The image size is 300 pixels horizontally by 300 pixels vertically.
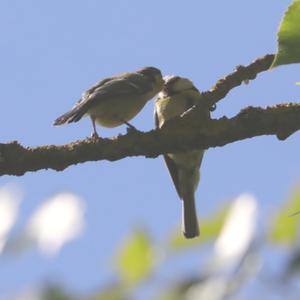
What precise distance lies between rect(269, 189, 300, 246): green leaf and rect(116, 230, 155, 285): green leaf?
3.6 inches

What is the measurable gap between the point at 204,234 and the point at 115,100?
3.63 metres

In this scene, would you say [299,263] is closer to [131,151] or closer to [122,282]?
[122,282]

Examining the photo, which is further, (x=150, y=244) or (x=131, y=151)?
(x=131, y=151)

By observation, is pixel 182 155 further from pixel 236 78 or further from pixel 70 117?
pixel 236 78

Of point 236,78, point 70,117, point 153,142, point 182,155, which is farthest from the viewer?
point 182,155

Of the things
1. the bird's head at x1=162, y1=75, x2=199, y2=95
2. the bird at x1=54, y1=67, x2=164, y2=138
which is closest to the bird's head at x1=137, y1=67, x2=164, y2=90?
the bird's head at x1=162, y1=75, x2=199, y2=95

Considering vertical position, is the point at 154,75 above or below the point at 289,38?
above

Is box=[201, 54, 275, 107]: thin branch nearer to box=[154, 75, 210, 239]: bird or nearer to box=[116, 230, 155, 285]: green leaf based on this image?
box=[116, 230, 155, 285]: green leaf

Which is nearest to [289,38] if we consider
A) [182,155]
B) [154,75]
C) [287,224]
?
[287,224]

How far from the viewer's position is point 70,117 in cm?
349

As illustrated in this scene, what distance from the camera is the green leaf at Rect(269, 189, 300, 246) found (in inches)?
20.1

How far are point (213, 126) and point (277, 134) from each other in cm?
21

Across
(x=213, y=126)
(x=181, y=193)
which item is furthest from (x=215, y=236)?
(x=181, y=193)

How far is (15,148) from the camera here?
7.63ft
